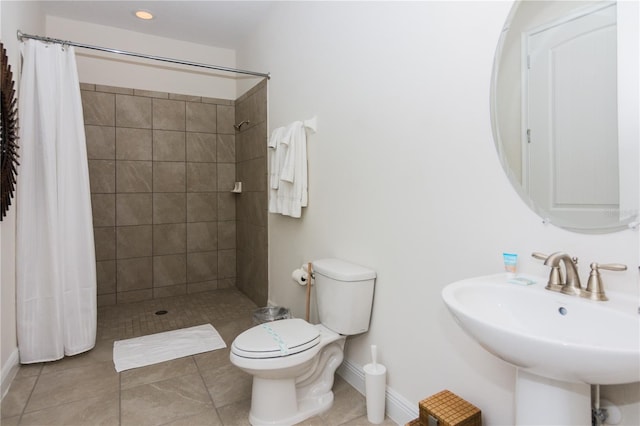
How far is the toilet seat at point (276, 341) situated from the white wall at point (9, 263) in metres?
1.31

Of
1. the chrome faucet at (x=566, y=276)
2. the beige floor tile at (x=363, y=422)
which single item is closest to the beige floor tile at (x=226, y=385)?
the beige floor tile at (x=363, y=422)

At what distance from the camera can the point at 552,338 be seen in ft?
2.53

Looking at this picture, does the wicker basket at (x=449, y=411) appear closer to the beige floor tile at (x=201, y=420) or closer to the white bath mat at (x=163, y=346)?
the beige floor tile at (x=201, y=420)

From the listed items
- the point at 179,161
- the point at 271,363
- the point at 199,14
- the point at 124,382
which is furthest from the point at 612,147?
the point at 179,161

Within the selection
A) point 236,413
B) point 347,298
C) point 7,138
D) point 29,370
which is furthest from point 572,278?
point 29,370

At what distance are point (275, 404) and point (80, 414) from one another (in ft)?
3.06

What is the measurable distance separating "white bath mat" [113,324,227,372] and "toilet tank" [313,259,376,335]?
104cm

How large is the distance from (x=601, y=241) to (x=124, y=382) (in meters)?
2.27

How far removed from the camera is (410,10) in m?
1.56

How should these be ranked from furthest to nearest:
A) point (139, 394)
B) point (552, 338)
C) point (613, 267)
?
point (139, 394) → point (613, 267) → point (552, 338)

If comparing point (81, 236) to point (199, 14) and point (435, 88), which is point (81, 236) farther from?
point (435, 88)

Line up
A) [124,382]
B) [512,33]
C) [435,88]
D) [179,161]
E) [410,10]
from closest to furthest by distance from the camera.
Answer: [512,33]
[435,88]
[410,10]
[124,382]
[179,161]

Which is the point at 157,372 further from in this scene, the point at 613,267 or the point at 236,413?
the point at 613,267

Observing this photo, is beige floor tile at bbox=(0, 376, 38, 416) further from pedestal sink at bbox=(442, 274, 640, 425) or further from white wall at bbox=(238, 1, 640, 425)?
pedestal sink at bbox=(442, 274, 640, 425)
